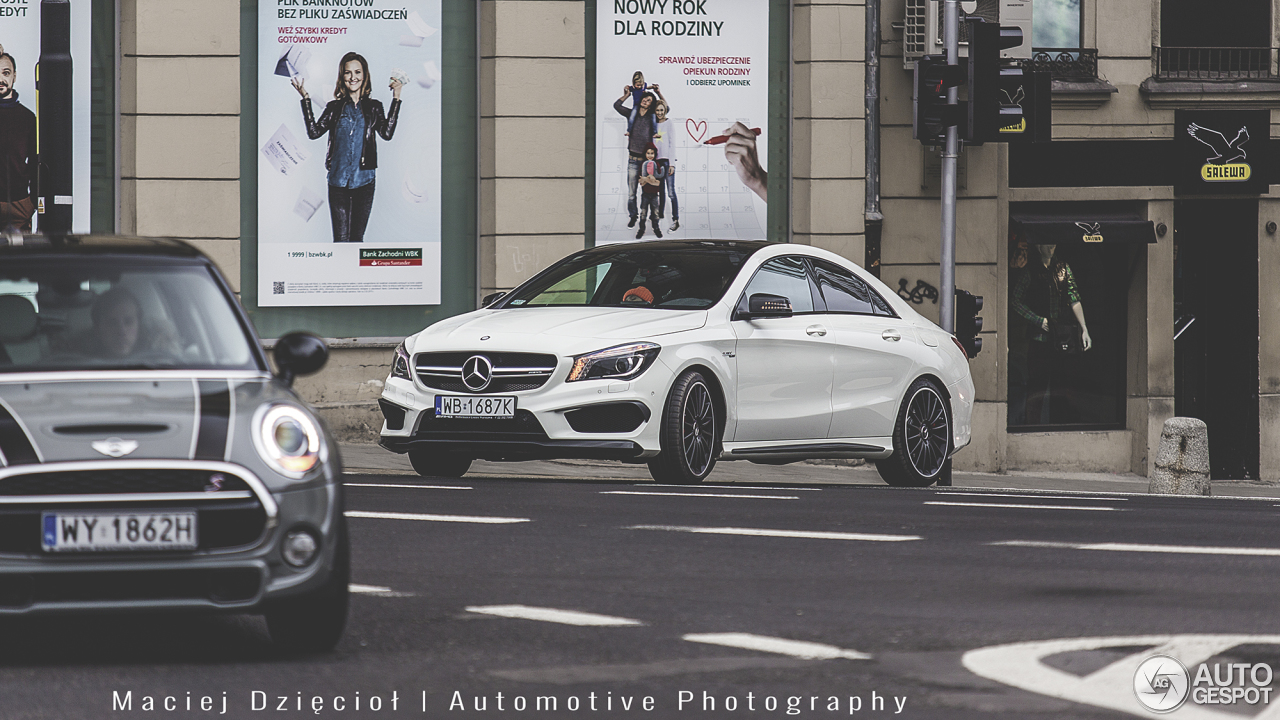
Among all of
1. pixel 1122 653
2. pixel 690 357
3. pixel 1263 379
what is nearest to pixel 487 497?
pixel 690 357

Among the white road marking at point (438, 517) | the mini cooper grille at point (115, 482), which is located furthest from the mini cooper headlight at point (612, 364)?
the mini cooper grille at point (115, 482)

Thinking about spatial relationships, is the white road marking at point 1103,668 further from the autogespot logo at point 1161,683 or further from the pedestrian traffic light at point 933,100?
the pedestrian traffic light at point 933,100

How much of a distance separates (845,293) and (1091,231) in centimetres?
818

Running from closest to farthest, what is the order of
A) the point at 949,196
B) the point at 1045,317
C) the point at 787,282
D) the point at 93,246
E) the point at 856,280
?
the point at 93,246 < the point at 787,282 < the point at 856,280 < the point at 949,196 < the point at 1045,317

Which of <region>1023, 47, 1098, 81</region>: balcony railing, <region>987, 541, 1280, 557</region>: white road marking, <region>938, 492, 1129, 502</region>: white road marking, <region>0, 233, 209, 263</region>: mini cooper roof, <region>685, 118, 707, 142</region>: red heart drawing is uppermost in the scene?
<region>1023, 47, 1098, 81</region>: balcony railing

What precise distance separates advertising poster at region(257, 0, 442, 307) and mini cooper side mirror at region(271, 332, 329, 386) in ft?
38.2

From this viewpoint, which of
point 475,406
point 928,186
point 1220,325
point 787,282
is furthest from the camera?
point 1220,325

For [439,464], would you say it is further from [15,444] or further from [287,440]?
[15,444]

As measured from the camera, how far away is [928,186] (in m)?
19.9

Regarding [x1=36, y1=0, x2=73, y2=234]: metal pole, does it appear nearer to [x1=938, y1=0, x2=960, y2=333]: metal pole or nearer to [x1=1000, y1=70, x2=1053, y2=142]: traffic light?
[x1=938, y1=0, x2=960, y2=333]: metal pole

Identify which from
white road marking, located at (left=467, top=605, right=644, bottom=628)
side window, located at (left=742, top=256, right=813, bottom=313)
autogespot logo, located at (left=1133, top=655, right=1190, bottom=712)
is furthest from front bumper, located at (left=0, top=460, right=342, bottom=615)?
side window, located at (left=742, top=256, right=813, bottom=313)

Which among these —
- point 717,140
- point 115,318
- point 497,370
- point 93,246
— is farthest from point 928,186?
point 115,318

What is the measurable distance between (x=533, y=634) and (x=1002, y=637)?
4.81 feet

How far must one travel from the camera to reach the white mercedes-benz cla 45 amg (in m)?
11.1
